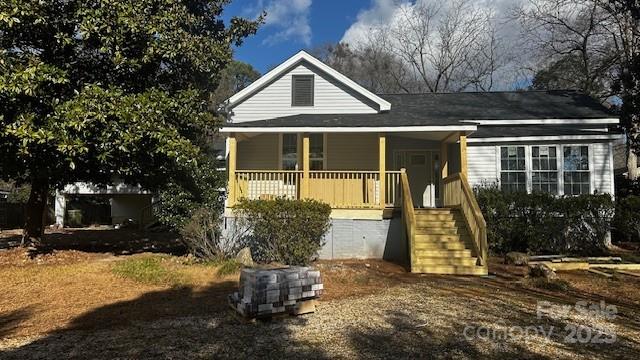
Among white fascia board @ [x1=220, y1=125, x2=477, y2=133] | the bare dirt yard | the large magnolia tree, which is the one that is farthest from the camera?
white fascia board @ [x1=220, y1=125, x2=477, y2=133]

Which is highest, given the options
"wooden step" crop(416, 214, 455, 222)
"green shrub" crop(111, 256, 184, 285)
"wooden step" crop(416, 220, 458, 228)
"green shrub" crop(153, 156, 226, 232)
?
"green shrub" crop(153, 156, 226, 232)

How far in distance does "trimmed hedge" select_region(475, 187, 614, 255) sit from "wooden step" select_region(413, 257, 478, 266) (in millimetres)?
2443

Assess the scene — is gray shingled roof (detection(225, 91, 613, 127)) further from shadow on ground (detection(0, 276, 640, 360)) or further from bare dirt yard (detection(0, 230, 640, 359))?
shadow on ground (detection(0, 276, 640, 360))

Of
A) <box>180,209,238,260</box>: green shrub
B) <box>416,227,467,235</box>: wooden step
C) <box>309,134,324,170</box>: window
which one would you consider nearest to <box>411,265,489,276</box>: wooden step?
<box>416,227,467,235</box>: wooden step

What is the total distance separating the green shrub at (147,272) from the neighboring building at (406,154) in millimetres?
2343

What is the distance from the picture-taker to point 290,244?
413 inches

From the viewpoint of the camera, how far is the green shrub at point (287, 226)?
10.5 m

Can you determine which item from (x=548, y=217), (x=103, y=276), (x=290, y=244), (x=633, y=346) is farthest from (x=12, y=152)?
(x=548, y=217)

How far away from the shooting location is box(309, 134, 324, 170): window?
15.5 m

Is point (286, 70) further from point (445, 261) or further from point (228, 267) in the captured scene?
point (445, 261)

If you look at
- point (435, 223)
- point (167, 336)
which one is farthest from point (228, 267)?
point (435, 223)

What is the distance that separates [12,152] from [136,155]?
2.40 meters

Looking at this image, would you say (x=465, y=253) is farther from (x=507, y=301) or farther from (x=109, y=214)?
(x=109, y=214)

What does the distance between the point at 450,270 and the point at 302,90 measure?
8410 millimetres
